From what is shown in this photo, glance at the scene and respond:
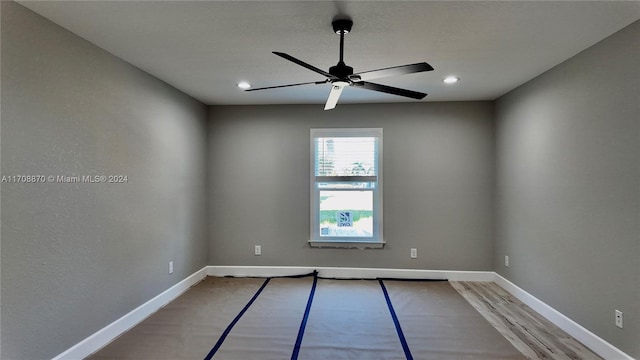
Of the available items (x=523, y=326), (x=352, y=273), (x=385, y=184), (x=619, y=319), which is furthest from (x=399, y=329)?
(x=385, y=184)

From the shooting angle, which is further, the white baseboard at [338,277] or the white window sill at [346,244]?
the white window sill at [346,244]

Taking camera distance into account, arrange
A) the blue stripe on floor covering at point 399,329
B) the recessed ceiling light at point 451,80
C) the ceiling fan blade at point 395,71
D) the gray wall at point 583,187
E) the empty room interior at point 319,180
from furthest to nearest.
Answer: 1. the recessed ceiling light at point 451,80
2. the blue stripe on floor covering at point 399,329
3. the gray wall at point 583,187
4. the empty room interior at point 319,180
5. the ceiling fan blade at point 395,71

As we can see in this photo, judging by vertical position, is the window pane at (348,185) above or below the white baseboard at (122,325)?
above

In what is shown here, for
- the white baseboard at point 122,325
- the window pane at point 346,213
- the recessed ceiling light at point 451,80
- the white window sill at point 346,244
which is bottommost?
the white baseboard at point 122,325

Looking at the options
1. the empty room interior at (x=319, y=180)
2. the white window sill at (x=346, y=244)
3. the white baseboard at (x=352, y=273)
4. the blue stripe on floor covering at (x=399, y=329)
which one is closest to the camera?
the empty room interior at (x=319, y=180)

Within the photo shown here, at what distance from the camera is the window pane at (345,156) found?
13.2 feet

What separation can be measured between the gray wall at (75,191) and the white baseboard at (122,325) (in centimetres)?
6

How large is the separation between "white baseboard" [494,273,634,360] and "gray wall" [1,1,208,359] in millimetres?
3829

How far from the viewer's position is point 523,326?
105 inches

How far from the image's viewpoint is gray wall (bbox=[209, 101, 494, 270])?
390 cm

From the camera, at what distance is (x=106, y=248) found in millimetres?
2406

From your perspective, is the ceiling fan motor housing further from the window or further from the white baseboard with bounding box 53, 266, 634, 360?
the white baseboard with bounding box 53, 266, 634, 360

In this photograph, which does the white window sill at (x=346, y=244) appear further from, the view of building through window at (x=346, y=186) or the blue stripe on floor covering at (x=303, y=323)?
the blue stripe on floor covering at (x=303, y=323)

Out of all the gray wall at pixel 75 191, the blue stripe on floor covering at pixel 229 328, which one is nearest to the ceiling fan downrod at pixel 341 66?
the gray wall at pixel 75 191
